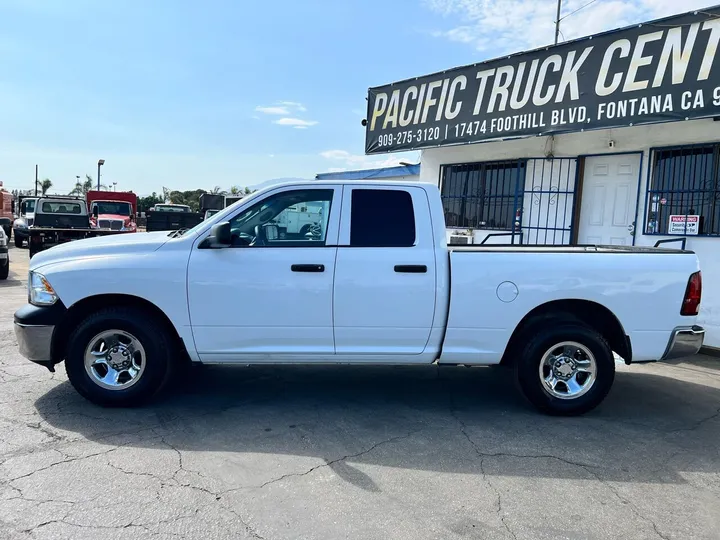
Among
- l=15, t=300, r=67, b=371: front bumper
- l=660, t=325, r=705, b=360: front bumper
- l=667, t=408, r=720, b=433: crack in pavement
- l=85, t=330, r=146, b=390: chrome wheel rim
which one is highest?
l=660, t=325, r=705, b=360: front bumper

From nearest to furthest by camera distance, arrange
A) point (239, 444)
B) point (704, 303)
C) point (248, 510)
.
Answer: point (248, 510), point (239, 444), point (704, 303)

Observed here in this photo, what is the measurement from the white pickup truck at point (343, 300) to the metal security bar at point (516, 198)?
13.4ft

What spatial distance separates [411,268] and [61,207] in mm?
19224

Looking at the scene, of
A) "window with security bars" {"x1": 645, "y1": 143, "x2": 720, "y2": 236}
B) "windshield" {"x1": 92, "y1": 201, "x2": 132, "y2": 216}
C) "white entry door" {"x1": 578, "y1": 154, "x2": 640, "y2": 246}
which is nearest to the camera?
"window with security bars" {"x1": 645, "y1": 143, "x2": 720, "y2": 236}

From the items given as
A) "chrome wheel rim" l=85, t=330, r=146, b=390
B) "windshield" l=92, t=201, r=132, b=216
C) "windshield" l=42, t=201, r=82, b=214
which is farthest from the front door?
"windshield" l=92, t=201, r=132, b=216

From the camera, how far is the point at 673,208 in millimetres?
8008

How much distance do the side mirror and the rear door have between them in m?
0.91

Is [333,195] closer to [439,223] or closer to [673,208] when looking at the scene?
[439,223]

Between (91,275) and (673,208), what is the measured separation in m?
7.44

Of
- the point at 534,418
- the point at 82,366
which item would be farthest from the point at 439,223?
the point at 82,366

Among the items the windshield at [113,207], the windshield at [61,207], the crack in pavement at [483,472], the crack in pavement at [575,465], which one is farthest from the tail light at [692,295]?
the windshield at [113,207]

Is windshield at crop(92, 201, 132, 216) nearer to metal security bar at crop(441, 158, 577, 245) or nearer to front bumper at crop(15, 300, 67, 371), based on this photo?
metal security bar at crop(441, 158, 577, 245)

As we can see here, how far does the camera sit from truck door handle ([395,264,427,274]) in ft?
15.3

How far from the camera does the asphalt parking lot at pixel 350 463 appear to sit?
3.17 m
